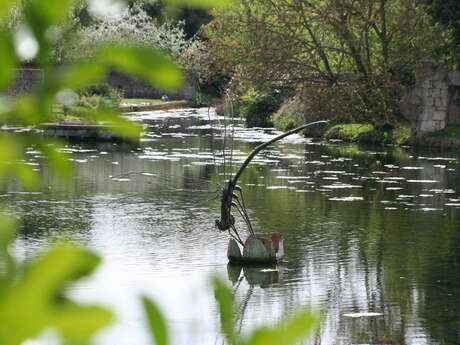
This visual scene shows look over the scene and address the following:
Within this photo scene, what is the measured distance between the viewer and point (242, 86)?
32188 millimetres

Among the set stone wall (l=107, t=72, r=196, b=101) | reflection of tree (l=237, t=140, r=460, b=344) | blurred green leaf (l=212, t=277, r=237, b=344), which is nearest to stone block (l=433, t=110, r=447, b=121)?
reflection of tree (l=237, t=140, r=460, b=344)

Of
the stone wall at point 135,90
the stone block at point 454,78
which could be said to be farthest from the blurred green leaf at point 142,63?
the stone wall at point 135,90

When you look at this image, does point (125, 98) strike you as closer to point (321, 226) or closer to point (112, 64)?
point (321, 226)

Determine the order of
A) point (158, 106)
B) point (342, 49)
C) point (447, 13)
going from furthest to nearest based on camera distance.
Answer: point (158, 106)
point (342, 49)
point (447, 13)

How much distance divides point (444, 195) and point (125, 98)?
123 ft

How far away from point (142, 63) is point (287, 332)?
0.19 m

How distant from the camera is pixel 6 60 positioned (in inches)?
23.7

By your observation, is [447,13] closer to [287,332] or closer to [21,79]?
[21,79]

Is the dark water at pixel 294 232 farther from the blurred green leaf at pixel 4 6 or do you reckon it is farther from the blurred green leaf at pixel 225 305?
the blurred green leaf at pixel 4 6

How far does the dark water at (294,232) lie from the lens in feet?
32.6

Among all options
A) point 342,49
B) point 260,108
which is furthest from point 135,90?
point 342,49

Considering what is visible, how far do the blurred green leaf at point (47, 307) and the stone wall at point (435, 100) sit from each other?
92.7 ft

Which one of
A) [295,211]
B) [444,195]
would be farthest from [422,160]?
[295,211]

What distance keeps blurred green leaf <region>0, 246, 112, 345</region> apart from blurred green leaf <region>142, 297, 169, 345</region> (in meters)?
0.04
